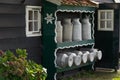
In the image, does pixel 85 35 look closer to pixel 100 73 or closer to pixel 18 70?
pixel 100 73

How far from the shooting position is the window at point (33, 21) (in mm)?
9016

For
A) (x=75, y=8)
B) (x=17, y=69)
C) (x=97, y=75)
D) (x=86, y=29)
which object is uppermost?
(x=75, y=8)

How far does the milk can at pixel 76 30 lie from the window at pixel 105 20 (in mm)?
1674

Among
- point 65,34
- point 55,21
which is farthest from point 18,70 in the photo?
point 65,34

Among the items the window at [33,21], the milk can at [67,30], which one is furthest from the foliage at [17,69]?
the milk can at [67,30]

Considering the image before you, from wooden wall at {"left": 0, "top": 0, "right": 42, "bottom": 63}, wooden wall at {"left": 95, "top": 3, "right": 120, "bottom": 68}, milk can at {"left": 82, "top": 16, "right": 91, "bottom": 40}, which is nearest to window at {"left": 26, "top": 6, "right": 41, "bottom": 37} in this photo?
wooden wall at {"left": 0, "top": 0, "right": 42, "bottom": 63}

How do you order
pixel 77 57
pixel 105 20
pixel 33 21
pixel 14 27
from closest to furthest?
1. pixel 14 27
2. pixel 33 21
3. pixel 77 57
4. pixel 105 20

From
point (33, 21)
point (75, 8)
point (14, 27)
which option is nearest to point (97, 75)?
point (75, 8)

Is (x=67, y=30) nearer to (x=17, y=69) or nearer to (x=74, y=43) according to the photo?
(x=74, y=43)

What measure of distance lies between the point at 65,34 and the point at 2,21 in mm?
2536

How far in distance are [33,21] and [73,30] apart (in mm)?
1667

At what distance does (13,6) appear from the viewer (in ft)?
27.6

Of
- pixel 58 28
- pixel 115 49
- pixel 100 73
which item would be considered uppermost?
pixel 58 28

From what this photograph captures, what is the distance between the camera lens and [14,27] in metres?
8.44
